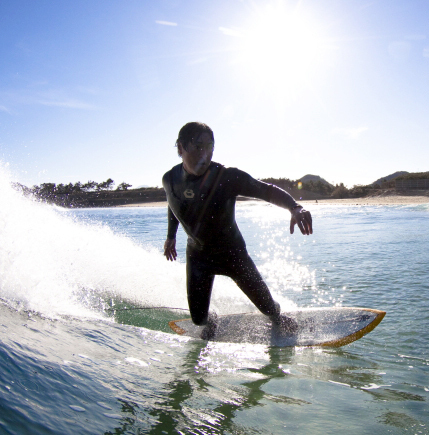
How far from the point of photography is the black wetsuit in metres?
3.14

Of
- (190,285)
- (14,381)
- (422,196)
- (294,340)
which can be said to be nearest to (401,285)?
Result: (294,340)

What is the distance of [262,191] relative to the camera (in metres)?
3.02

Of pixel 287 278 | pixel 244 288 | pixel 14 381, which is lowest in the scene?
pixel 287 278

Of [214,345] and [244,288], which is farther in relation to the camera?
[214,345]

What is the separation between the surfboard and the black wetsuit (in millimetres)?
440

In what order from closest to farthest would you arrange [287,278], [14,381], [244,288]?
[14,381] < [244,288] < [287,278]

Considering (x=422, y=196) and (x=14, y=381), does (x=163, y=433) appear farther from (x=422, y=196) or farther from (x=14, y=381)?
(x=422, y=196)

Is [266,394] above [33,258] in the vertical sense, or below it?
below

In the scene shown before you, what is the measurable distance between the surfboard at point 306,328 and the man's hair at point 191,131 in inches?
85.2

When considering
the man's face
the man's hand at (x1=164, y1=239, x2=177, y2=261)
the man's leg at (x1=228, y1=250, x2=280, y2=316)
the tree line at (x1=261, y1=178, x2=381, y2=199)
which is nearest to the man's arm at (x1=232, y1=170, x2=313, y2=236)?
the man's face

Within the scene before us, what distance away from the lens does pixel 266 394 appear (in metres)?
2.64

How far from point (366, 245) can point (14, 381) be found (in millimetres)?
12136

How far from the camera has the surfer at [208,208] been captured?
9.98 ft

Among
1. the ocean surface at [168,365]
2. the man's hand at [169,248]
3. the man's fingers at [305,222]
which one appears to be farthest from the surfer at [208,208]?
the ocean surface at [168,365]
